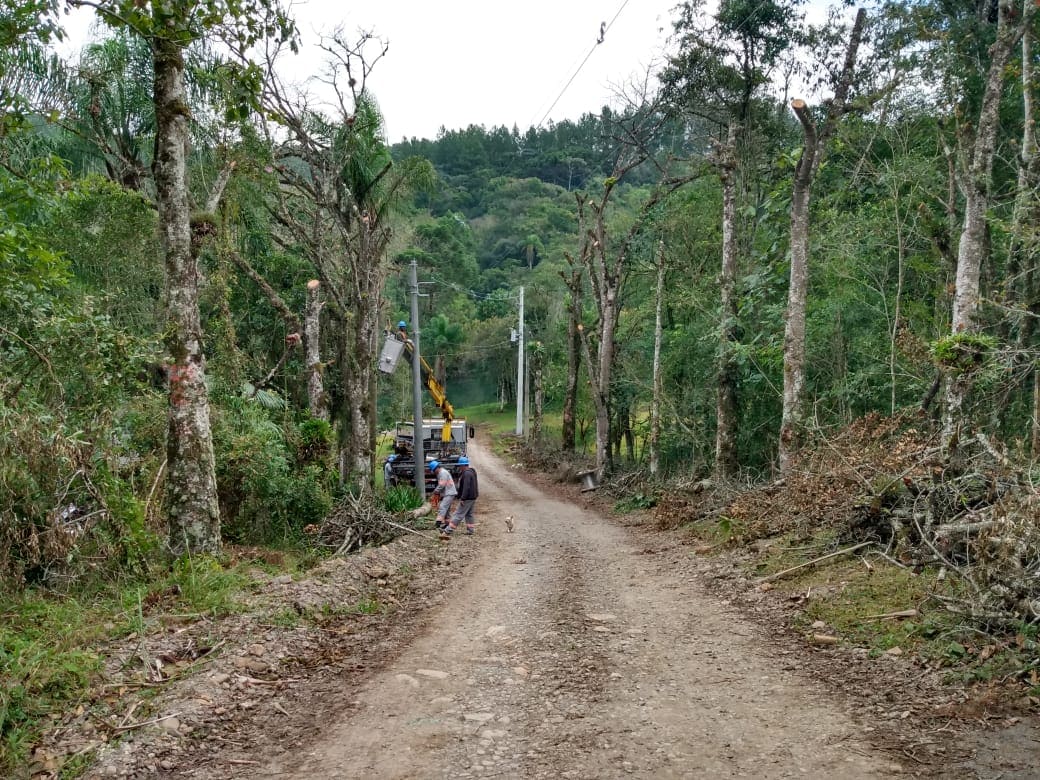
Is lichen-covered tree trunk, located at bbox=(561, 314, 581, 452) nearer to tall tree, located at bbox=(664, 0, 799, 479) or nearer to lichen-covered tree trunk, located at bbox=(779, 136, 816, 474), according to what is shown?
tall tree, located at bbox=(664, 0, 799, 479)

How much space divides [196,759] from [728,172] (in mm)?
15699

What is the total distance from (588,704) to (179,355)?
640 centimetres

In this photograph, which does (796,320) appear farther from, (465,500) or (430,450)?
(430,450)

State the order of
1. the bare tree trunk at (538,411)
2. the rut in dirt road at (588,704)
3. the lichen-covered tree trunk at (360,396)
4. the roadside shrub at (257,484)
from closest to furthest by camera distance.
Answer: the rut in dirt road at (588,704) < the roadside shrub at (257,484) < the lichen-covered tree trunk at (360,396) < the bare tree trunk at (538,411)

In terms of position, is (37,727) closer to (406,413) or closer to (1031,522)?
(1031,522)

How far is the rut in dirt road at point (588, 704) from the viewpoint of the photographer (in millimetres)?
4316

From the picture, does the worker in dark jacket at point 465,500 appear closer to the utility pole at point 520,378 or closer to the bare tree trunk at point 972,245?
the bare tree trunk at point 972,245

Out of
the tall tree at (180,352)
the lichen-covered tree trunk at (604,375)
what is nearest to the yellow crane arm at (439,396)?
the lichen-covered tree trunk at (604,375)

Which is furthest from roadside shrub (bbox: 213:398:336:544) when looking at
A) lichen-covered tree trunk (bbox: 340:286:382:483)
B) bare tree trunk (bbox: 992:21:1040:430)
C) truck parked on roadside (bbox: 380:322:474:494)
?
bare tree trunk (bbox: 992:21:1040:430)

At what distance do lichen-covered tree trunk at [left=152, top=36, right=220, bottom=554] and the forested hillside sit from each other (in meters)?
0.03

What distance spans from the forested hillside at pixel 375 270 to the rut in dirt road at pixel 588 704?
2207 millimetres

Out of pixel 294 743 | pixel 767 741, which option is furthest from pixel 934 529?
pixel 294 743

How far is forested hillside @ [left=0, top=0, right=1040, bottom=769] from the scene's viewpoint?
8.02 meters

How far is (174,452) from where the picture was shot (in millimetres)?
8742
